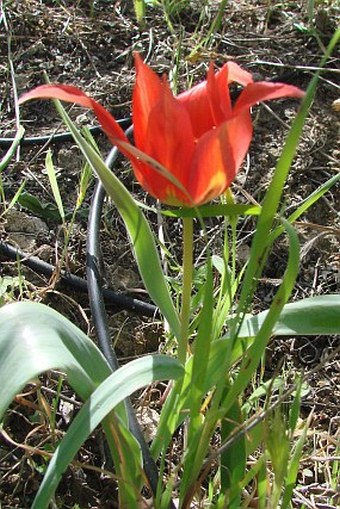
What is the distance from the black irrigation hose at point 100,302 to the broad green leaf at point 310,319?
0.23 meters

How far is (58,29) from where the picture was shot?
2193 millimetres

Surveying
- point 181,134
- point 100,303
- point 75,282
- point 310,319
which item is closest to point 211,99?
point 181,134

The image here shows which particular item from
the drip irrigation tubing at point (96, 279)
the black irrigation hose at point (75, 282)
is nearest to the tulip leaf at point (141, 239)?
the drip irrigation tubing at point (96, 279)

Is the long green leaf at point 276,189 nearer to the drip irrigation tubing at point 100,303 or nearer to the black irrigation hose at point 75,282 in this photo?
the drip irrigation tubing at point 100,303

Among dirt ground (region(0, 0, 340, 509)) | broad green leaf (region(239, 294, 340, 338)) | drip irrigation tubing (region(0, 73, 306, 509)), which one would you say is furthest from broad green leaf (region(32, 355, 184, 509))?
drip irrigation tubing (region(0, 73, 306, 509))

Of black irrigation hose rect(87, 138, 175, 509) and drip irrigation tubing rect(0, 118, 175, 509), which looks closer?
black irrigation hose rect(87, 138, 175, 509)

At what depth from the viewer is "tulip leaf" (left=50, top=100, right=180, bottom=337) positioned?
0.92 meters

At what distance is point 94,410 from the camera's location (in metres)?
0.80

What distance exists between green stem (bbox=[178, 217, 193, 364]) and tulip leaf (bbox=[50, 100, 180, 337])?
1cm

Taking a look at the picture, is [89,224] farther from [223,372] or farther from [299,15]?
[299,15]

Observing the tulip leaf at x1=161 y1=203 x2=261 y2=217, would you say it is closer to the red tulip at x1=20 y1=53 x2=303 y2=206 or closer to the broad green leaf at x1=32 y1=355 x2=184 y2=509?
the red tulip at x1=20 y1=53 x2=303 y2=206

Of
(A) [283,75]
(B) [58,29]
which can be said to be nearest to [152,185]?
(A) [283,75]

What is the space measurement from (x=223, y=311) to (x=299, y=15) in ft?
4.67

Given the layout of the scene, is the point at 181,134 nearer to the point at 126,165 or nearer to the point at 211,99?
the point at 211,99
